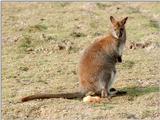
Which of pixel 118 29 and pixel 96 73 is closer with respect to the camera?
pixel 96 73

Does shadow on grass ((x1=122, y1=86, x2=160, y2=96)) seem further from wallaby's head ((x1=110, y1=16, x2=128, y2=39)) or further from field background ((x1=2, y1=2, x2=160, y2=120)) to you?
wallaby's head ((x1=110, y1=16, x2=128, y2=39))

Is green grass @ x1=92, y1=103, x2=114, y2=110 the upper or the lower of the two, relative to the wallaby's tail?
lower

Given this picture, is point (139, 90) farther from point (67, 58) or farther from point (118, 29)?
point (67, 58)

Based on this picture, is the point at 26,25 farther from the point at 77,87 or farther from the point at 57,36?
the point at 77,87

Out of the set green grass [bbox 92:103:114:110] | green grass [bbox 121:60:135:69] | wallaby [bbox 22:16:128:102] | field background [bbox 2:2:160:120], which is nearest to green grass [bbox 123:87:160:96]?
field background [bbox 2:2:160:120]

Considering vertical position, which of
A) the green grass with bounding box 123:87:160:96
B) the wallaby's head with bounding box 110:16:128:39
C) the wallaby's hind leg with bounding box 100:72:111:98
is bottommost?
the green grass with bounding box 123:87:160:96

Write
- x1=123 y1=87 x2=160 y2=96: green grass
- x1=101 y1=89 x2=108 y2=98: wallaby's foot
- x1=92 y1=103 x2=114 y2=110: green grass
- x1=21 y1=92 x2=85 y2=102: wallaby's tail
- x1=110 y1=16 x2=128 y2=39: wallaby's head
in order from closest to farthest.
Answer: x1=92 y1=103 x2=114 y2=110: green grass → x1=21 y1=92 x2=85 y2=102: wallaby's tail → x1=101 y1=89 x2=108 y2=98: wallaby's foot → x1=123 y1=87 x2=160 y2=96: green grass → x1=110 y1=16 x2=128 y2=39: wallaby's head

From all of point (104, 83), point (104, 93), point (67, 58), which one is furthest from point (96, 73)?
point (67, 58)

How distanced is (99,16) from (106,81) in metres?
7.30

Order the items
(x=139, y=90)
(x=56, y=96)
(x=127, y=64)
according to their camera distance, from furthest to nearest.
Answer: (x=127, y=64)
(x=139, y=90)
(x=56, y=96)

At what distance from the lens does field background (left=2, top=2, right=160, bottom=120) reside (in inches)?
324

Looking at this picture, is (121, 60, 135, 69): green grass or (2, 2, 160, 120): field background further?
(121, 60, 135, 69): green grass

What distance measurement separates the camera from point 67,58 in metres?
11.7

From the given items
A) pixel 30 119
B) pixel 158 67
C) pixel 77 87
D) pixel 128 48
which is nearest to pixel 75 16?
pixel 128 48
